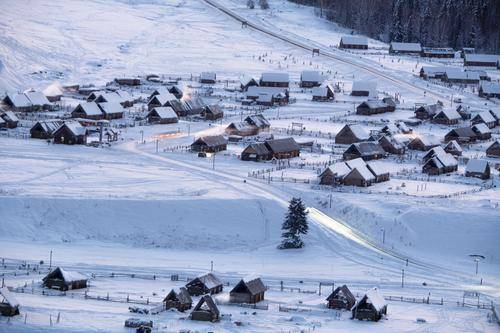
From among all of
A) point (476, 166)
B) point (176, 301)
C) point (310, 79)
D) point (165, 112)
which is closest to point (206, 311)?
point (176, 301)

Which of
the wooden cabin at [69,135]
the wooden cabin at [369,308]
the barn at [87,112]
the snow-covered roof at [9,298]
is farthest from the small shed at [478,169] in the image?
the snow-covered roof at [9,298]

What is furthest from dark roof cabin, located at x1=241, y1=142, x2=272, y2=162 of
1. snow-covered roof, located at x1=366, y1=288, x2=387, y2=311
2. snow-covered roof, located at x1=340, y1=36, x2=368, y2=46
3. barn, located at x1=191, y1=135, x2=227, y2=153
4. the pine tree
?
snow-covered roof, located at x1=340, y1=36, x2=368, y2=46

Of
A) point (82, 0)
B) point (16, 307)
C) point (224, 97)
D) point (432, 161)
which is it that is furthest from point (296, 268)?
point (82, 0)

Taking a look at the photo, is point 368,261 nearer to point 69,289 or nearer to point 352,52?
point 69,289

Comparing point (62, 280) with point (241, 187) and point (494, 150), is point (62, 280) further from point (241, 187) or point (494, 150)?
point (494, 150)

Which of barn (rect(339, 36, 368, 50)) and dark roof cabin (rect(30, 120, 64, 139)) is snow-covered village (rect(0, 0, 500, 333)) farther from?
barn (rect(339, 36, 368, 50))
